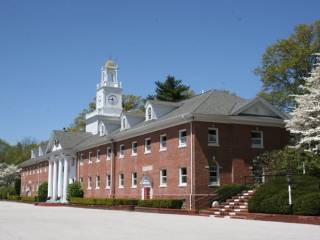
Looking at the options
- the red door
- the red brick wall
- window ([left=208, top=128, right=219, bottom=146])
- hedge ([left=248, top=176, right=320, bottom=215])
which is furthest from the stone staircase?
the red brick wall

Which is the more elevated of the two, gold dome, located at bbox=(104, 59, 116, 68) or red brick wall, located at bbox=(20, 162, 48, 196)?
gold dome, located at bbox=(104, 59, 116, 68)

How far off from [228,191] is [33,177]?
5409 cm

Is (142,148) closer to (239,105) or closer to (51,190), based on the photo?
(239,105)

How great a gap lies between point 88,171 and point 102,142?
21.5ft

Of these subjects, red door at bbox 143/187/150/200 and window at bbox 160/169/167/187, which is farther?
red door at bbox 143/187/150/200

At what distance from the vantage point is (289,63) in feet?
165

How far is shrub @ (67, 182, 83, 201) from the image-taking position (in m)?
56.9

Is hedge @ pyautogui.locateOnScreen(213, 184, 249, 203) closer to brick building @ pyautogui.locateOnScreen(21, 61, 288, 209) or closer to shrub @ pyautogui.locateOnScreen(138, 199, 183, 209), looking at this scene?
brick building @ pyautogui.locateOnScreen(21, 61, 288, 209)

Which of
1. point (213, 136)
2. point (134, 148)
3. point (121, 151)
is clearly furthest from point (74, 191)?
point (213, 136)

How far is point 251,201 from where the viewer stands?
26812 mm

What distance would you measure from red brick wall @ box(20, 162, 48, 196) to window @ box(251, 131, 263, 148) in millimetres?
42652

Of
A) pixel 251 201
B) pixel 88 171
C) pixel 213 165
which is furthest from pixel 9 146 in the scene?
pixel 251 201

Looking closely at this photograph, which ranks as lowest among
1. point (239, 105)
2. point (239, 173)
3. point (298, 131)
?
point (239, 173)

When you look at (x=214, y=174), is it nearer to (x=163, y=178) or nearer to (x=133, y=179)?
(x=163, y=178)
